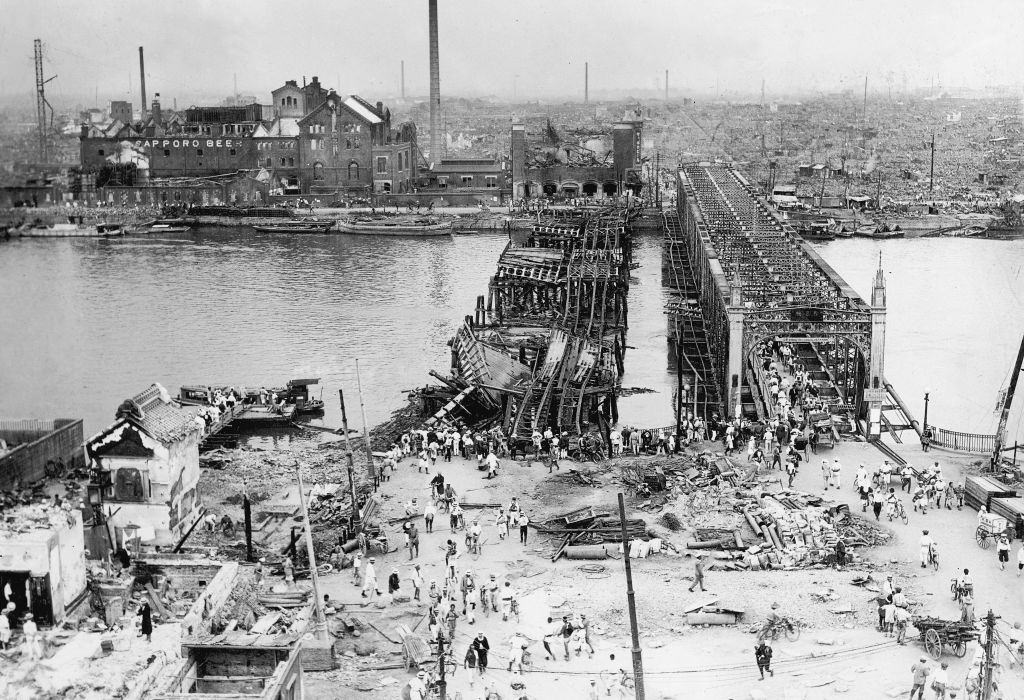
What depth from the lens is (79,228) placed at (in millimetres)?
104438

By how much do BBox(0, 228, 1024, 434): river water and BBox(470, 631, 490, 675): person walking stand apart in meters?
23.9

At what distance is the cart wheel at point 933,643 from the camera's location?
74.0ft

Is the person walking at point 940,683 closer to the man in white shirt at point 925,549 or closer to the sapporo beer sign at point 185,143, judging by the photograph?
the man in white shirt at point 925,549


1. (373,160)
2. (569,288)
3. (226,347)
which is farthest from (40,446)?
(373,160)

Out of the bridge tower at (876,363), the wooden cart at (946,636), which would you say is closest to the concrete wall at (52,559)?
the wooden cart at (946,636)

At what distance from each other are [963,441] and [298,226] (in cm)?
7942

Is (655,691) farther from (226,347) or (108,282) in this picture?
(108,282)

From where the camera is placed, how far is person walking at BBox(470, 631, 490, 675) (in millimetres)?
22422

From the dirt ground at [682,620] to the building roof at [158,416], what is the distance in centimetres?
616

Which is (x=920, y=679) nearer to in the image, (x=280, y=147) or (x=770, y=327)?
(x=770, y=327)

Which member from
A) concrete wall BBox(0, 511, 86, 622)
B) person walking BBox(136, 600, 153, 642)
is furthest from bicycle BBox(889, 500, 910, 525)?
concrete wall BBox(0, 511, 86, 622)

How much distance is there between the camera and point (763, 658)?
21.9 metres

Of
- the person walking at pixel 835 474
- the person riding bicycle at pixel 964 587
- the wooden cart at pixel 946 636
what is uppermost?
the person walking at pixel 835 474

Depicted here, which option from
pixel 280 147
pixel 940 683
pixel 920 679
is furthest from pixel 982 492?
pixel 280 147
